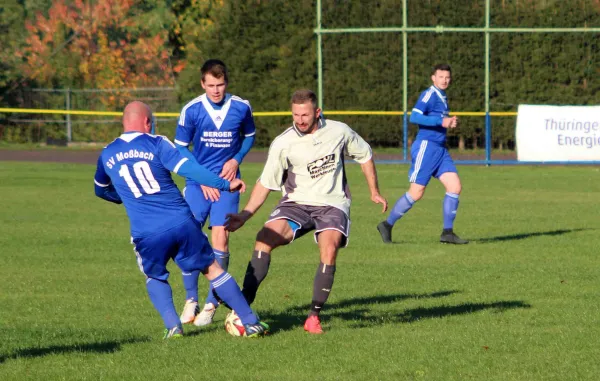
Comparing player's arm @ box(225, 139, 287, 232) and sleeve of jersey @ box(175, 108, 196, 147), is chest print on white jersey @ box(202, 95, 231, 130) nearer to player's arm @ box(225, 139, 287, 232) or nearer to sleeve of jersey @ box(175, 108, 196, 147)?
sleeve of jersey @ box(175, 108, 196, 147)

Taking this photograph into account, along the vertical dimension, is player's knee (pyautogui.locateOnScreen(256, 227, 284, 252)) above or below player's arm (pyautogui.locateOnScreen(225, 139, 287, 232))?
below

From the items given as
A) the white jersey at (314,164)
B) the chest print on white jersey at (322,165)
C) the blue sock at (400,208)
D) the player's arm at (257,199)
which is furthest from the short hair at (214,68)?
the blue sock at (400,208)

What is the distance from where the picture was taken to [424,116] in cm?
1395

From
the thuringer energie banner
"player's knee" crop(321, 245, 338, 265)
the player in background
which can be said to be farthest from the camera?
the thuringer energie banner

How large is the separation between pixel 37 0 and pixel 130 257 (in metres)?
46.6

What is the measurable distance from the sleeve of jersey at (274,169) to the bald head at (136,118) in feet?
3.69

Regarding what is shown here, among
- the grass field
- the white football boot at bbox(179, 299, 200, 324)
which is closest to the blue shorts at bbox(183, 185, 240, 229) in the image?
the white football boot at bbox(179, 299, 200, 324)

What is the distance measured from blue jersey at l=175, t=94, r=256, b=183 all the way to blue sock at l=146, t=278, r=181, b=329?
1653 millimetres

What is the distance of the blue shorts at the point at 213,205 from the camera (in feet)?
30.2

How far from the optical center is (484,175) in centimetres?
2452

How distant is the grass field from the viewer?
696cm

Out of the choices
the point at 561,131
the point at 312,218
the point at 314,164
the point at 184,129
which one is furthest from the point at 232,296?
the point at 561,131

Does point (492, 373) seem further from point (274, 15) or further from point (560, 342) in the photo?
point (274, 15)

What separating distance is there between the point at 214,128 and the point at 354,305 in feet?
6.21
